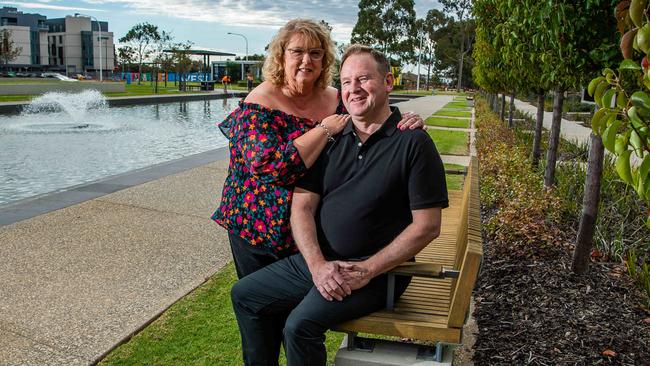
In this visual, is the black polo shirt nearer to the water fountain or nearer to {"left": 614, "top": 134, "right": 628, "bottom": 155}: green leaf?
{"left": 614, "top": 134, "right": 628, "bottom": 155}: green leaf

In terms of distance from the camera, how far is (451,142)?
45.2 feet

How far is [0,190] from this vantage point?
8.70 metres

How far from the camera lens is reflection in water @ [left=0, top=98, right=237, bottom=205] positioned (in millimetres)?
9852

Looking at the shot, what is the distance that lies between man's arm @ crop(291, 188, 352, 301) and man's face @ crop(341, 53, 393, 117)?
441 mm

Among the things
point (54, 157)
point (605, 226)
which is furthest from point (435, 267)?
point (54, 157)

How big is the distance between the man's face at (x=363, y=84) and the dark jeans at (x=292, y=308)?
2.40 ft

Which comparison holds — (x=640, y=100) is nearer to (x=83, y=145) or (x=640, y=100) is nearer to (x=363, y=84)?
(x=363, y=84)

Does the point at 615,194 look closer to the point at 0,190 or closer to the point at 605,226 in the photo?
the point at 605,226

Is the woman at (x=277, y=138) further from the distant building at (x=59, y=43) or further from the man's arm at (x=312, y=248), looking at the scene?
the distant building at (x=59, y=43)

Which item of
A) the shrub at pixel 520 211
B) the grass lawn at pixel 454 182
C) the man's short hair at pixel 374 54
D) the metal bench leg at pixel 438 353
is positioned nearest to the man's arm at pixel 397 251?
the metal bench leg at pixel 438 353

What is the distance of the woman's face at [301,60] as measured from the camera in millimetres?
2912

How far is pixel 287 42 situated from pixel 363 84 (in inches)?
18.5

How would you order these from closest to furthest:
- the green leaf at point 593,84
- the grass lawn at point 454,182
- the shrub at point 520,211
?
the green leaf at point 593,84 < the shrub at point 520,211 < the grass lawn at point 454,182

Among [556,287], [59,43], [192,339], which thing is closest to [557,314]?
[556,287]
